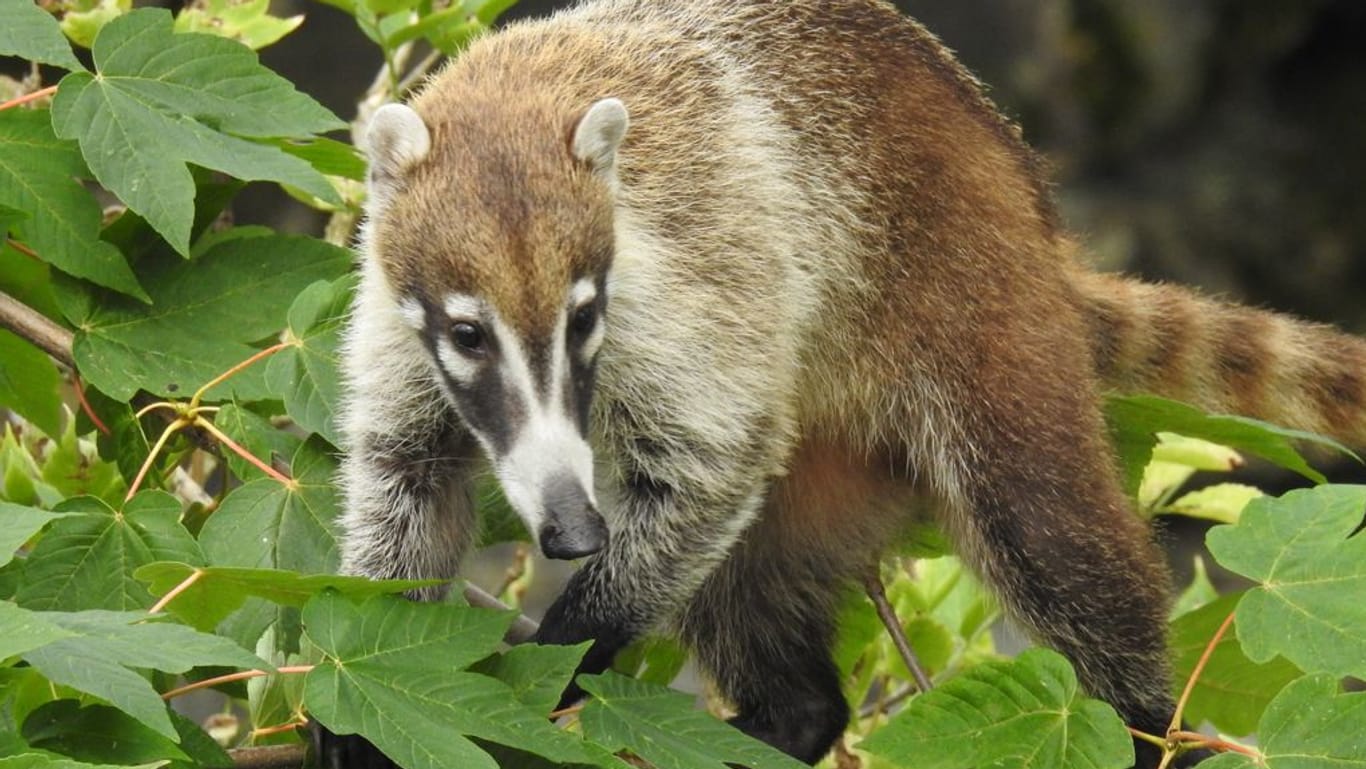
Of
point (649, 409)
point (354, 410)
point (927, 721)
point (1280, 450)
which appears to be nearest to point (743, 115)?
point (649, 409)

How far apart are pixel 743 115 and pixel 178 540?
82.1 inches

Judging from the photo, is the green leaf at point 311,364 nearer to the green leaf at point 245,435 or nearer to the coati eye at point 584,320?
the green leaf at point 245,435

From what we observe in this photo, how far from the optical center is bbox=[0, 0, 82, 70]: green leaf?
3.84 metres

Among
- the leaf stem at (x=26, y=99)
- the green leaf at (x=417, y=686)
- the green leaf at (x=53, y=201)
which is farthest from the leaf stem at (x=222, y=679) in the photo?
the leaf stem at (x=26, y=99)

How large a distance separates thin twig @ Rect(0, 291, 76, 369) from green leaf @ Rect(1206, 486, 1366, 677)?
2628mm

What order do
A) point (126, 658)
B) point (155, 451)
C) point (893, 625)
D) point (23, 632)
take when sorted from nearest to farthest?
point (23, 632)
point (126, 658)
point (155, 451)
point (893, 625)

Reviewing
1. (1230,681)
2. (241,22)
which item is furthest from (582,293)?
(1230,681)

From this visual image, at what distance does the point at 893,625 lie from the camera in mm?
5043

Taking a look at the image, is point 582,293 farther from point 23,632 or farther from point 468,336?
point 23,632

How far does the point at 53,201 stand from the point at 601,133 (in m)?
1.27

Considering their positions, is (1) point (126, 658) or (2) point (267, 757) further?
(2) point (267, 757)

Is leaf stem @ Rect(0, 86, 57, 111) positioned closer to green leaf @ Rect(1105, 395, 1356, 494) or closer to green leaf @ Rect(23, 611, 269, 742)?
green leaf @ Rect(23, 611, 269, 742)

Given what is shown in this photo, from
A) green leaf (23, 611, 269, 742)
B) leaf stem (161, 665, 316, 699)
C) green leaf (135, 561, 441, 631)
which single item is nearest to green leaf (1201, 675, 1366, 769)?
green leaf (135, 561, 441, 631)

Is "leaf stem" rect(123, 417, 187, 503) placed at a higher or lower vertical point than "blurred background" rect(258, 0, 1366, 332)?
higher
